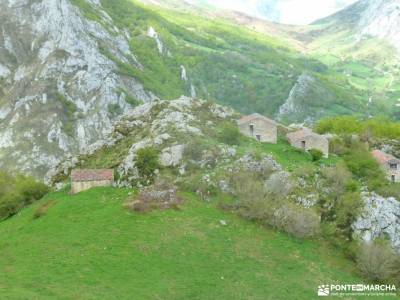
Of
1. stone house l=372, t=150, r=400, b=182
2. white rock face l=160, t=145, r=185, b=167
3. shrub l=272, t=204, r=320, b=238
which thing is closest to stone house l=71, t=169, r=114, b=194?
white rock face l=160, t=145, r=185, b=167

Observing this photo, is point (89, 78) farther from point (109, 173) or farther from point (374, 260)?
point (374, 260)

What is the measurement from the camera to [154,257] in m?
56.2

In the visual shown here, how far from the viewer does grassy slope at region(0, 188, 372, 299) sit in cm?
5034

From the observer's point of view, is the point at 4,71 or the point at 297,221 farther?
the point at 4,71

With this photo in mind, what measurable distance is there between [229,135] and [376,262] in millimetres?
31164

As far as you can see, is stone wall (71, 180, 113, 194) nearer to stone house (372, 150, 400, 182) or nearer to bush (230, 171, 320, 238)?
bush (230, 171, 320, 238)

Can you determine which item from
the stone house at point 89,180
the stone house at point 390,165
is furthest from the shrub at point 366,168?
the stone house at point 89,180

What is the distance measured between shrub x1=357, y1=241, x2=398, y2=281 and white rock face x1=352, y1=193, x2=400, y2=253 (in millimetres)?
4127

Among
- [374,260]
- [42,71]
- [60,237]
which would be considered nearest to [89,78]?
[42,71]

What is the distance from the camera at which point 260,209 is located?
213 ft

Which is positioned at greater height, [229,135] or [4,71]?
[229,135]

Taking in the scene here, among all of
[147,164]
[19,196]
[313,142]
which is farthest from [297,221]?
[19,196]

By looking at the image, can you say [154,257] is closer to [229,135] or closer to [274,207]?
[274,207]

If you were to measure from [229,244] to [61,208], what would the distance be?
21594mm
